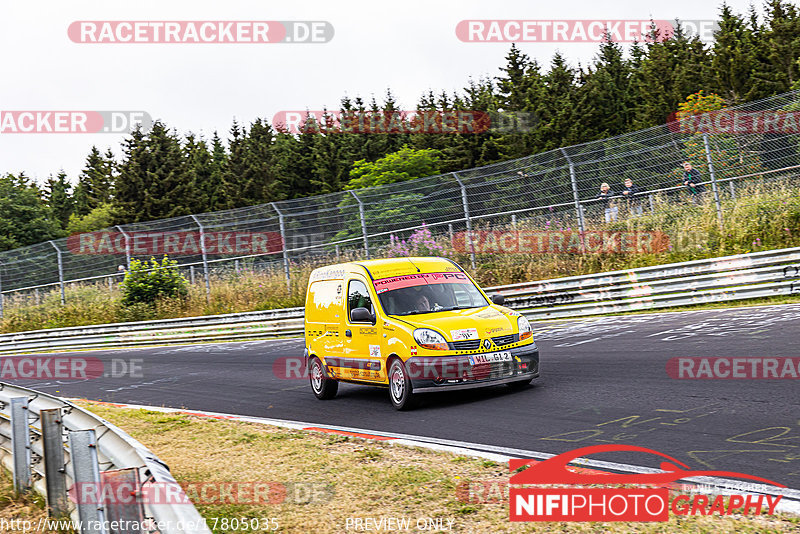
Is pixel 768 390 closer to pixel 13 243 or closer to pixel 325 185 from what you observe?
pixel 325 185

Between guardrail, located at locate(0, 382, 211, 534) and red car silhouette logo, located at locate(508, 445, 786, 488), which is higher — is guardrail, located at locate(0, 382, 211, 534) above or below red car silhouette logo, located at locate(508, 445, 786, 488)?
above

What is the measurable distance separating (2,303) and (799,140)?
99.3 ft

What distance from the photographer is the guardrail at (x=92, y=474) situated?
385cm

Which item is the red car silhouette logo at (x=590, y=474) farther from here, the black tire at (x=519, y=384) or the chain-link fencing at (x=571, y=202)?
the chain-link fencing at (x=571, y=202)

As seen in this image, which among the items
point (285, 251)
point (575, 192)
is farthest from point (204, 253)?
point (575, 192)

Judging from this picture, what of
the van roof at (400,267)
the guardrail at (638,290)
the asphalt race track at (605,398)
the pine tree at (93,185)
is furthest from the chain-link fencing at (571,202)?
the pine tree at (93,185)

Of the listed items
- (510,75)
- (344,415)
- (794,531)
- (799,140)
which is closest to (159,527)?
(794,531)

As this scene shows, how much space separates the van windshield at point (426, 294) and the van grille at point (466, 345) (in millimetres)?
947

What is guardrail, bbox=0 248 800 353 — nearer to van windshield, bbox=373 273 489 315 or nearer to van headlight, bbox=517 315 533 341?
van windshield, bbox=373 273 489 315

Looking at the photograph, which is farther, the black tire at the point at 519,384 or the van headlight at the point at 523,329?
the black tire at the point at 519,384

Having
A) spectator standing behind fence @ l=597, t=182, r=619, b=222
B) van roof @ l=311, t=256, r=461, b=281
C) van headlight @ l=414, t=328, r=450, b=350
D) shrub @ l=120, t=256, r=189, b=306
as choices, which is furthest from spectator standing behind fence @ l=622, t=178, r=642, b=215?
shrub @ l=120, t=256, r=189, b=306

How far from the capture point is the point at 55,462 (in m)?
5.66

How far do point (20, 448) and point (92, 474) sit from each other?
8.11ft

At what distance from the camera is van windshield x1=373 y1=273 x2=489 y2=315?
10578mm
